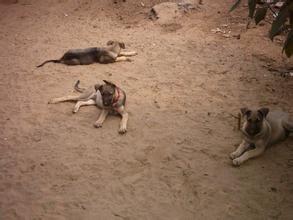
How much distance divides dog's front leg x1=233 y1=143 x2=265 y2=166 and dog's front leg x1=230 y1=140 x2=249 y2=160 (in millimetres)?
88

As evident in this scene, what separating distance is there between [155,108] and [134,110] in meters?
0.34

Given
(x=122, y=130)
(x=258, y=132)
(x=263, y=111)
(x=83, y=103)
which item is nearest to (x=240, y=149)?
(x=258, y=132)

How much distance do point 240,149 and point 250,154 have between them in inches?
6.0

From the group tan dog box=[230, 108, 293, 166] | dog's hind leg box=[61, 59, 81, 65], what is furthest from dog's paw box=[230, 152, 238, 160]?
dog's hind leg box=[61, 59, 81, 65]

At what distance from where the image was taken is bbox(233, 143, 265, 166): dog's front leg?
4.90 metres

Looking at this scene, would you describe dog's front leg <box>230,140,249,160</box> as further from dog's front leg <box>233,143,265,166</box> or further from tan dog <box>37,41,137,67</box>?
tan dog <box>37,41,137,67</box>

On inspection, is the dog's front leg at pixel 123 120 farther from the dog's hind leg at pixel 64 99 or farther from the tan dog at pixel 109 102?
the dog's hind leg at pixel 64 99

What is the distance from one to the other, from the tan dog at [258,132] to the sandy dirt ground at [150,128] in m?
0.14

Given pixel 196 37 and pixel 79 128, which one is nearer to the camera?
pixel 79 128

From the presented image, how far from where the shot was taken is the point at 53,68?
7910 millimetres

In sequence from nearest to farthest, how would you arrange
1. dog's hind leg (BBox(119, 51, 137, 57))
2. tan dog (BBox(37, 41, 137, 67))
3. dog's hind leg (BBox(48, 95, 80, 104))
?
dog's hind leg (BBox(48, 95, 80, 104)) < tan dog (BBox(37, 41, 137, 67)) < dog's hind leg (BBox(119, 51, 137, 57))

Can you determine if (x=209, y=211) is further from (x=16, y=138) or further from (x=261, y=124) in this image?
(x=16, y=138)

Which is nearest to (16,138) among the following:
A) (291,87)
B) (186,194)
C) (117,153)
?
(117,153)

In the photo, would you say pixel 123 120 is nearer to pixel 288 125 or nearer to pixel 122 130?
pixel 122 130
